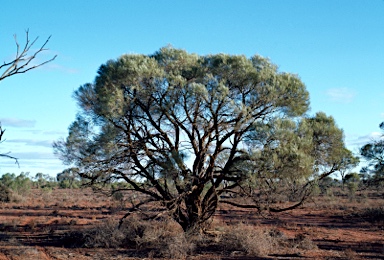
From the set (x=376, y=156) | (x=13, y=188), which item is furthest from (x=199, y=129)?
(x=13, y=188)

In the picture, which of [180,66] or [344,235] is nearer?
[180,66]

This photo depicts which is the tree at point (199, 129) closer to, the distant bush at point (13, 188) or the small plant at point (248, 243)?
the small plant at point (248, 243)

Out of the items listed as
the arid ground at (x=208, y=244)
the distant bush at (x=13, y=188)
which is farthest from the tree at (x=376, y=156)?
the distant bush at (x=13, y=188)

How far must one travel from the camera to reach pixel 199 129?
14922 millimetres

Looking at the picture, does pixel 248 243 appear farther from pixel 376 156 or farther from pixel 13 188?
pixel 13 188

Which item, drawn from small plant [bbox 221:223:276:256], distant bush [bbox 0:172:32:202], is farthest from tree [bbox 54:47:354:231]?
distant bush [bbox 0:172:32:202]

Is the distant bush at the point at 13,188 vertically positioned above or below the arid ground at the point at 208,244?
above

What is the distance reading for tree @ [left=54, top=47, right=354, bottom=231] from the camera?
13120 millimetres

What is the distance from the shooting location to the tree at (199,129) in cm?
1312

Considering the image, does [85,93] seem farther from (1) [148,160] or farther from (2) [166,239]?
(2) [166,239]

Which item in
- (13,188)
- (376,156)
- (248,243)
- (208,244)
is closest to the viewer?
(248,243)

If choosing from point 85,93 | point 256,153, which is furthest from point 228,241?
point 85,93

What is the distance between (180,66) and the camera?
47.2 feet

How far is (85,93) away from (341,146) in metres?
8.76
